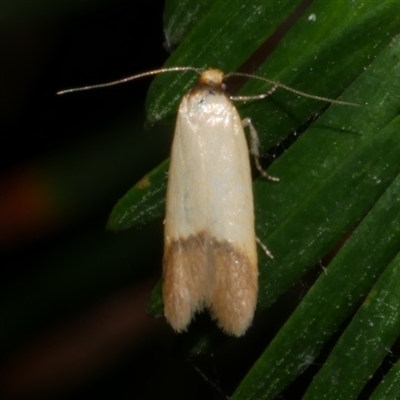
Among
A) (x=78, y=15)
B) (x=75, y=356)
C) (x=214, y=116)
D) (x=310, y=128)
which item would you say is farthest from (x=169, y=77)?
(x=75, y=356)

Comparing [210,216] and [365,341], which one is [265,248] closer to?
[365,341]

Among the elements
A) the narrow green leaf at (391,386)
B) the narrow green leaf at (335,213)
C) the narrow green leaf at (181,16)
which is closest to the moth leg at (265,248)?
the narrow green leaf at (335,213)

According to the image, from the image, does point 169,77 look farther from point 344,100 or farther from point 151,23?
point 151,23

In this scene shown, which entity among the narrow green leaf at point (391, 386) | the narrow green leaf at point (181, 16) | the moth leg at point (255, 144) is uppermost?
the narrow green leaf at point (181, 16)

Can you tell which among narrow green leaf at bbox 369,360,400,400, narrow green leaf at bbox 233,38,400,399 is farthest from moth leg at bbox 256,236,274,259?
narrow green leaf at bbox 369,360,400,400

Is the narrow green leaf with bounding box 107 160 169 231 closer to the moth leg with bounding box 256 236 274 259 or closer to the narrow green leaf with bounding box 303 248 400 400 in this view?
the moth leg with bounding box 256 236 274 259

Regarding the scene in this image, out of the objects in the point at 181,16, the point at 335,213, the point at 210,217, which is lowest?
the point at 335,213

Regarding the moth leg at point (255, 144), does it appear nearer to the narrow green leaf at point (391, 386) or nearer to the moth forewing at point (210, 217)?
the moth forewing at point (210, 217)

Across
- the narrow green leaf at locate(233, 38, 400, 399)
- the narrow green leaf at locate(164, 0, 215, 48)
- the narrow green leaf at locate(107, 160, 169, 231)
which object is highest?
the narrow green leaf at locate(164, 0, 215, 48)

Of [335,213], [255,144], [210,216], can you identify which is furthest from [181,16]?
[210,216]
